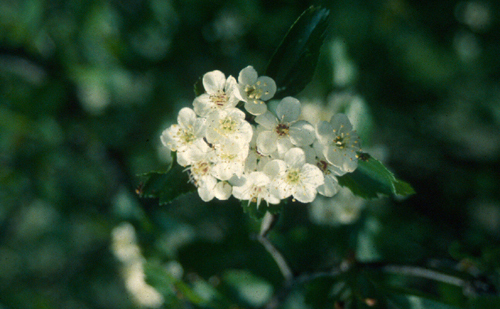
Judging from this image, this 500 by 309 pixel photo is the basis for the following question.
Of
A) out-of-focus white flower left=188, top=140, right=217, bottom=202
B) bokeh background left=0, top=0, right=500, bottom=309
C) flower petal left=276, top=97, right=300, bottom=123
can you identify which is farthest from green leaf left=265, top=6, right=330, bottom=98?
bokeh background left=0, top=0, right=500, bottom=309

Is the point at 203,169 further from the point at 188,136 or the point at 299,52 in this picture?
the point at 299,52

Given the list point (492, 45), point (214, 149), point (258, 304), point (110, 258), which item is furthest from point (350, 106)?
point (110, 258)

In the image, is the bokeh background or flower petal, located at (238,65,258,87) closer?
flower petal, located at (238,65,258,87)

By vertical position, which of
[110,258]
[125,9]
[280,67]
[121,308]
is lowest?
[121,308]

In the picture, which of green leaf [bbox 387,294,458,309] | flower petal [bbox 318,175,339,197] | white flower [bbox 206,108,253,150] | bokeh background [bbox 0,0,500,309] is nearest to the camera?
white flower [bbox 206,108,253,150]

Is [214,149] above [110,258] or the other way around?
above

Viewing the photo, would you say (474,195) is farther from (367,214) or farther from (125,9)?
(125,9)

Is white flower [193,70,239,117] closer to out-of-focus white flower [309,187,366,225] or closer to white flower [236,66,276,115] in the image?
white flower [236,66,276,115]
